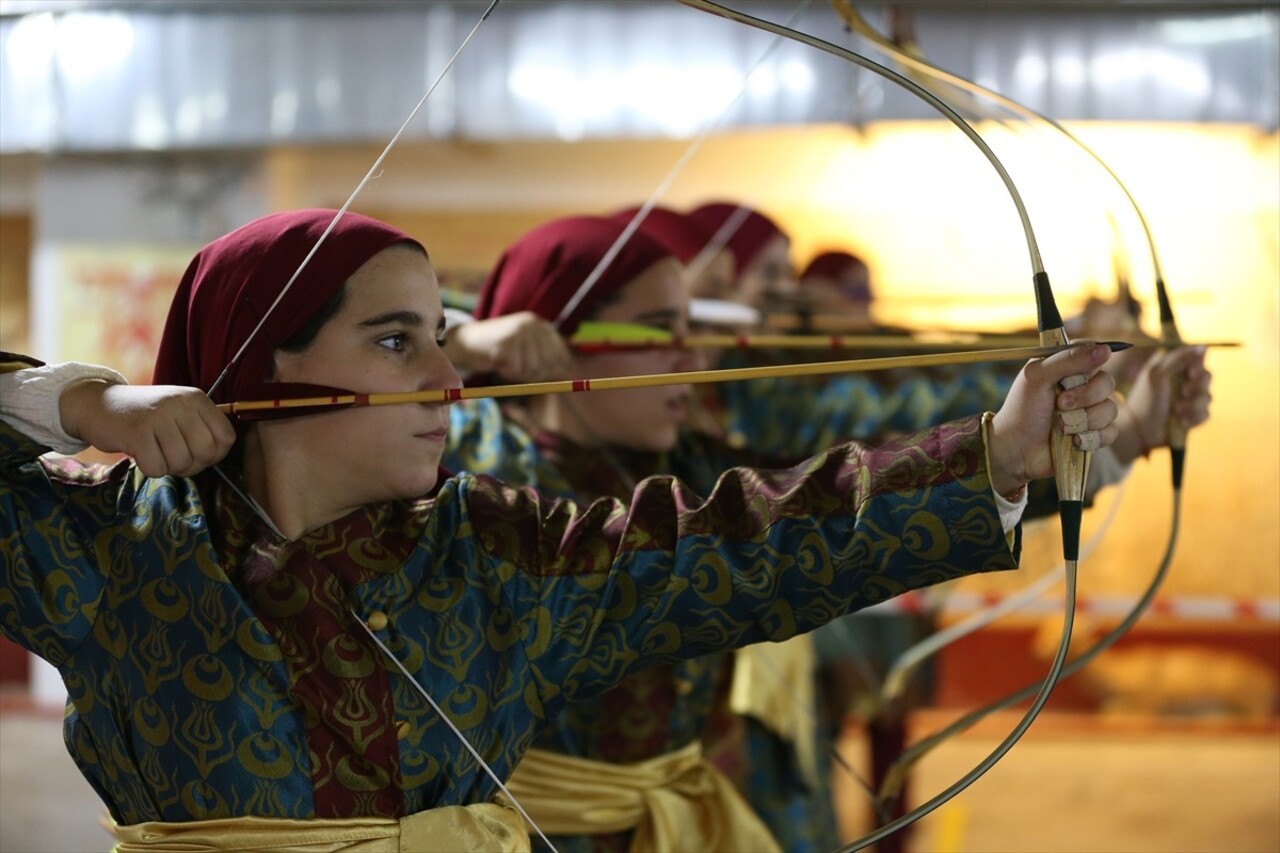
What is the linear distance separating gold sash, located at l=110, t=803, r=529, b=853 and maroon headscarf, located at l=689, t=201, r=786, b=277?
2110 millimetres

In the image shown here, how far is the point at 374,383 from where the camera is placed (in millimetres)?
1335

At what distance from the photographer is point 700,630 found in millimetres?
1277

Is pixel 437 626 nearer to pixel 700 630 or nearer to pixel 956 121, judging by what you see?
pixel 700 630

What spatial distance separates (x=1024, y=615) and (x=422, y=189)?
283 centimetres

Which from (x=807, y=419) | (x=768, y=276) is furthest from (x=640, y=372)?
(x=768, y=276)

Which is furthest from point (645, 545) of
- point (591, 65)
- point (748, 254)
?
point (591, 65)

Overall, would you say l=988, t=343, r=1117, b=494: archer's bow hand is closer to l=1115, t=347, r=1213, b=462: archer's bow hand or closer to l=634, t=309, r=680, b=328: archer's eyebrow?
l=1115, t=347, r=1213, b=462: archer's bow hand

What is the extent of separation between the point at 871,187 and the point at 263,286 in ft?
16.2

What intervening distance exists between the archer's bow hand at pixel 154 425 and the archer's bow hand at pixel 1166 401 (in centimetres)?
99

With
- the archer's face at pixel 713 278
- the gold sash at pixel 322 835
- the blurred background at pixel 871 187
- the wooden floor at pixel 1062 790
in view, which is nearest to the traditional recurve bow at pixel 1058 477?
the gold sash at pixel 322 835

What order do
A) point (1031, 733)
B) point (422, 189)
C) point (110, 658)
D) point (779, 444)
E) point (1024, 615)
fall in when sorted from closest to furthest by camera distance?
1. point (110, 658)
2. point (779, 444)
3. point (1031, 733)
4. point (1024, 615)
5. point (422, 189)

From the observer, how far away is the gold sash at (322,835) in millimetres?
1229

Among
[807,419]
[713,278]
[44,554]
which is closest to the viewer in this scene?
[44,554]

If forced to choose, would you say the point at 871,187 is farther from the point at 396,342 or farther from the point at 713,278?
the point at 396,342
